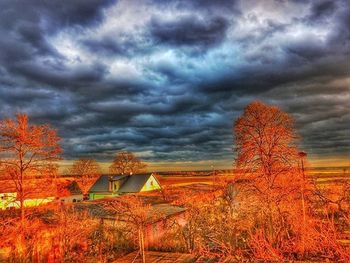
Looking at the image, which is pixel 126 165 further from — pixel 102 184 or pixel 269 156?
pixel 269 156

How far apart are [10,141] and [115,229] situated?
33.1ft

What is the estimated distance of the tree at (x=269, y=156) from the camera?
2222 centimetres

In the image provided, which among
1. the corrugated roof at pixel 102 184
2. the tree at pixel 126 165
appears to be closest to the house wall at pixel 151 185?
the corrugated roof at pixel 102 184

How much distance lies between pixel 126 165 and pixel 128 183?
74.9ft

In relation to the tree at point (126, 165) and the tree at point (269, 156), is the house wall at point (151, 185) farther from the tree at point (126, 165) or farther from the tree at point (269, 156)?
the tree at point (269, 156)

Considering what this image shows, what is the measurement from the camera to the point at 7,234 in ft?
63.1

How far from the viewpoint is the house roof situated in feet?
191

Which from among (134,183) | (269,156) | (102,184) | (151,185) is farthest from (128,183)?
(269,156)

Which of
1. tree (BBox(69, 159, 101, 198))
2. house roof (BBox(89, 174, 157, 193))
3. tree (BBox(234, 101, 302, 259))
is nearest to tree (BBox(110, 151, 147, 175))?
tree (BBox(69, 159, 101, 198))

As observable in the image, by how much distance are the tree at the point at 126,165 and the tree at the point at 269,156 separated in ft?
201

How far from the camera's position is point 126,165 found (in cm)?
8269

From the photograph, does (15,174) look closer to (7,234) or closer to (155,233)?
(7,234)

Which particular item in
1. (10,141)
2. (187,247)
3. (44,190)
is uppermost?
(10,141)

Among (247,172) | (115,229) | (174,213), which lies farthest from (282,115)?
(115,229)
